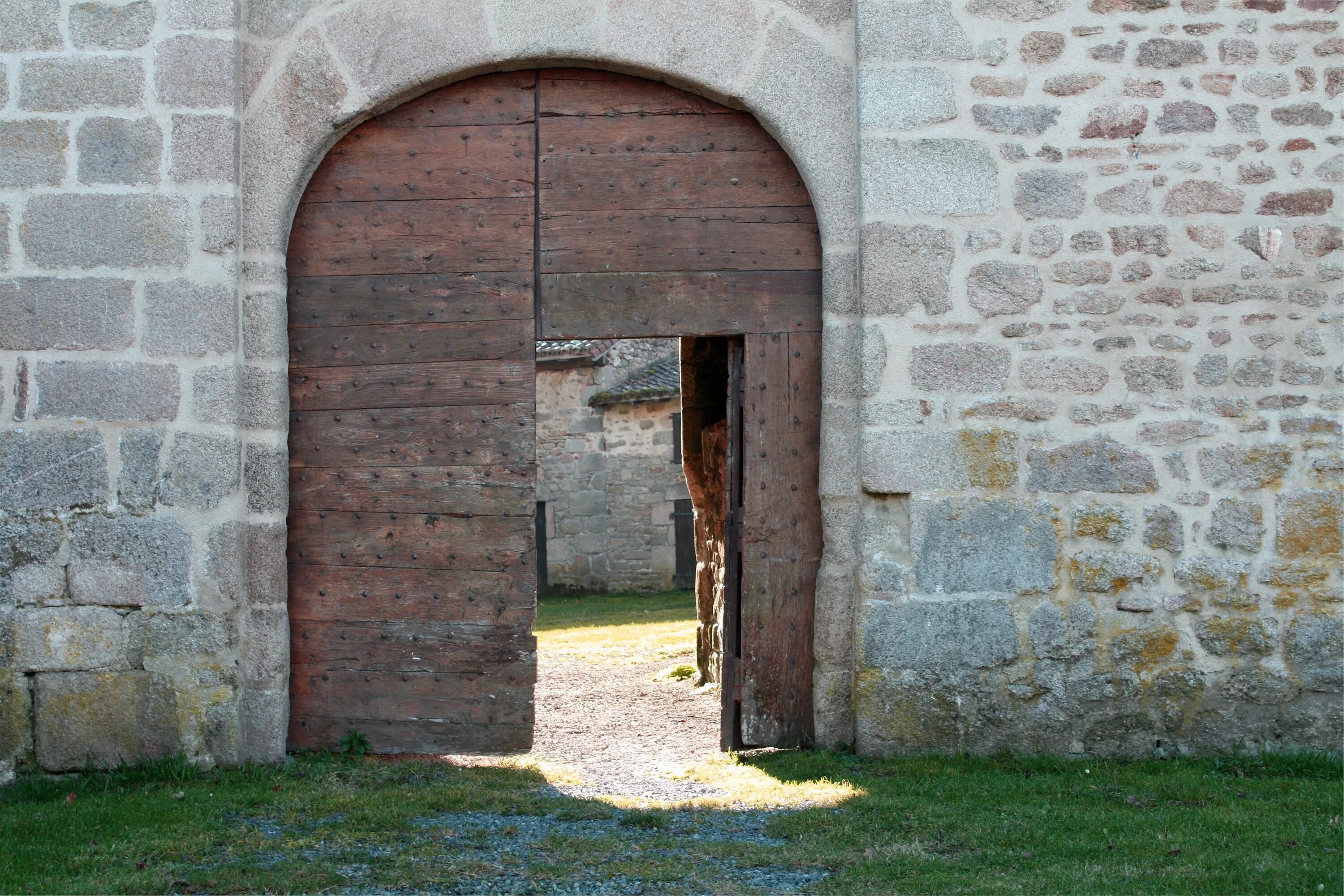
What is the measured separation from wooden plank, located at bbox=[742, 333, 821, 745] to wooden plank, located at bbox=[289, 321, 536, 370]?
1.00 metres

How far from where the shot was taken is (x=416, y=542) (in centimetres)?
523

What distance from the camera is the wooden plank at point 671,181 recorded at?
17.3 feet

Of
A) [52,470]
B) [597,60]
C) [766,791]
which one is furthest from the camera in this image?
[597,60]

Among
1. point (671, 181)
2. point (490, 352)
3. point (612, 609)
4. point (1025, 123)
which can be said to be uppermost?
point (1025, 123)

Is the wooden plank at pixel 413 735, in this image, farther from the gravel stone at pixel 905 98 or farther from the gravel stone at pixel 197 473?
the gravel stone at pixel 905 98

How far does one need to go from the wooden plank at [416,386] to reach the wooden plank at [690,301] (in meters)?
0.26

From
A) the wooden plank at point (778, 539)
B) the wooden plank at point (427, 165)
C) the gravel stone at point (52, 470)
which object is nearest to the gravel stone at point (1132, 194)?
the wooden plank at point (778, 539)

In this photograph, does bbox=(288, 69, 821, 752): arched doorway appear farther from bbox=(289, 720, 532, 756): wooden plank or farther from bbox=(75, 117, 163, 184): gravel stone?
bbox=(75, 117, 163, 184): gravel stone

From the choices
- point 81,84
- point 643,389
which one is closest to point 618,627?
point 643,389

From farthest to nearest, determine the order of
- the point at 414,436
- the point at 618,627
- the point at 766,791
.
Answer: the point at 618,627
the point at 414,436
the point at 766,791

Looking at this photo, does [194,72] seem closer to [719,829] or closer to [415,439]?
[415,439]

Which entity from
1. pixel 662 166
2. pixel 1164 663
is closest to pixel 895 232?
pixel 662 166

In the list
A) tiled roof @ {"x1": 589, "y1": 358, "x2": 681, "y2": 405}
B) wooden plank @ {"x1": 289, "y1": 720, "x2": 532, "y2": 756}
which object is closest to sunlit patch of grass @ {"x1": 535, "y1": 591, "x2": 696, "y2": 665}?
tiled roof @ {"x1": 589, "y1": 358, "x2": 681, "y2": 405}

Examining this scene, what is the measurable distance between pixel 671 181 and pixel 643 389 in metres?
12.1
